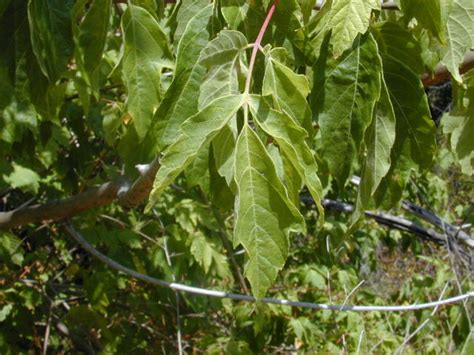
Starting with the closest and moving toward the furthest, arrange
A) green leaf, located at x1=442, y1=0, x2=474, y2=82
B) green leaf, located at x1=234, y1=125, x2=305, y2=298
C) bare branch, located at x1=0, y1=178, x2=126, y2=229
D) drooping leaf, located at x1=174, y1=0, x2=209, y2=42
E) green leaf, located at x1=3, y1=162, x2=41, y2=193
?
green leaf, located at x1=234, y1=125, x2=305, y2=298 → green leaf, located at x1=442, y1=0, x2=474, y2=82 → drooping leaf, located at x1=174, y1=0, x2=209, y2=42 → bare branch, located at x1=0, y1=178, x2=126, y2=229 → green leaf, located at x1=3, y1=162, x2=41, y2=193

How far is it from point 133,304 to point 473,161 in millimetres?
2384

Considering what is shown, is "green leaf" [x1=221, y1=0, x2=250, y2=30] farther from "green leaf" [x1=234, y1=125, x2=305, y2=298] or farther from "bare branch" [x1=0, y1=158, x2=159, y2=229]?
"bare branch" [x1=0, y1=158, x2=159, y2=229]

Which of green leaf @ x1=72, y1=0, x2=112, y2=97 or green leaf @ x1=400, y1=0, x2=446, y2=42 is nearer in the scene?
green leaf @ x1=400, y1=0, x2=446, y2=42

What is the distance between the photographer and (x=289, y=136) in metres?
0.84

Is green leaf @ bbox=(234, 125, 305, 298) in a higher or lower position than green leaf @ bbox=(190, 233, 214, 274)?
higher

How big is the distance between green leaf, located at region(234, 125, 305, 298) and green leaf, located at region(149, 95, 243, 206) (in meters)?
0.05

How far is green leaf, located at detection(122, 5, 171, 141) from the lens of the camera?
1.06m

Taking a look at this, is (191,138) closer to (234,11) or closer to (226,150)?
(226,150)

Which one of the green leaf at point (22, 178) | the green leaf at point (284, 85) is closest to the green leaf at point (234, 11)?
the green leaf at point (284, 85)

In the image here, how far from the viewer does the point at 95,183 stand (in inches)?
106

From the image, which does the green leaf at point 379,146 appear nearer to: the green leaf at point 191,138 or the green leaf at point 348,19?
the green leaf at point 348,19

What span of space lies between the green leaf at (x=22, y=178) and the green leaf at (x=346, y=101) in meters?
1.82

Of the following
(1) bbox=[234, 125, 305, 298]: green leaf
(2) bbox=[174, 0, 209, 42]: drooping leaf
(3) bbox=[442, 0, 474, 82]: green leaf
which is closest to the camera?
(1) bbox=[234, 125, 305, 298]: green leaf

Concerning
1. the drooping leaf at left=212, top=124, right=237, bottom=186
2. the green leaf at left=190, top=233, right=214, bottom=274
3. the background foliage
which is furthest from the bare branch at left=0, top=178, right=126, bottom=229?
the drooping leaf at left=212, top=124, right=237, bottom=186
